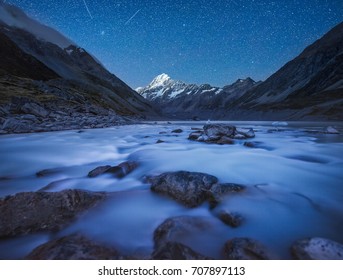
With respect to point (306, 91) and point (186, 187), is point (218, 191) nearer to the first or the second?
point (186, 187)

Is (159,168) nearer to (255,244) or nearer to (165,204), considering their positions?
(165,204)

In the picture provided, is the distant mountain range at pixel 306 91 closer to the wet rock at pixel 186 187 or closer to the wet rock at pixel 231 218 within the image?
the wet rock at pixel 186 187

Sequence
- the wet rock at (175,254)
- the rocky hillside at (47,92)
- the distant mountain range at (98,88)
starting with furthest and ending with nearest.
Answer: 1. the distant mountain range at (98,88)
2. the rocky hillside at (47,92)
3. the wet rock at (175,254)

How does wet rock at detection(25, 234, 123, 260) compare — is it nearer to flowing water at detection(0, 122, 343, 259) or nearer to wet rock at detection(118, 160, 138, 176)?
flowing water at detection(0, 122, 343, 259)

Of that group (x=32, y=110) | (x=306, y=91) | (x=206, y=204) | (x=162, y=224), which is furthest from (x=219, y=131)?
(x=306, y=91)

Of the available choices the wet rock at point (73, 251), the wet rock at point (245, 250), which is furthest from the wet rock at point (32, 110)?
the wet rock at point (245, 250)

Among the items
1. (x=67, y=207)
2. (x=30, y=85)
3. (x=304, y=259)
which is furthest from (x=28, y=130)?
(x=30, y=85)
